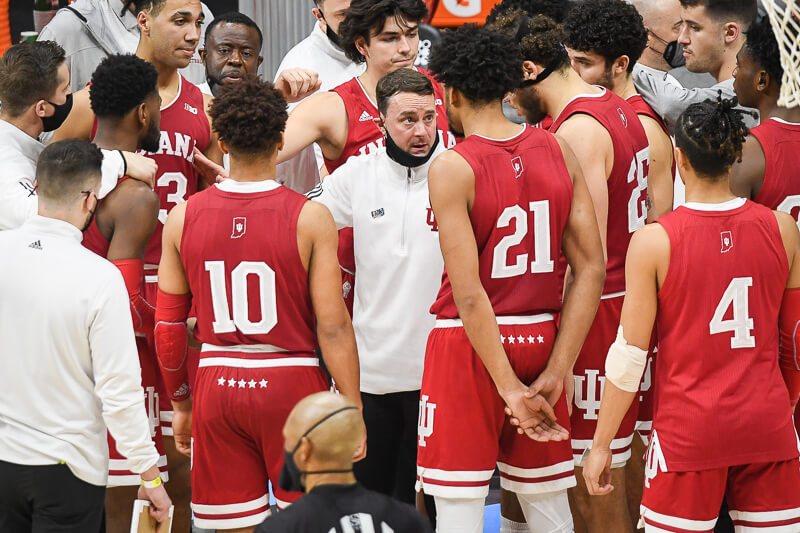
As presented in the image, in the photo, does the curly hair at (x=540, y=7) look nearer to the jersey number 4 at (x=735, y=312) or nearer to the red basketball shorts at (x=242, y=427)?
the jersey number 4 at (x=735, y=312)

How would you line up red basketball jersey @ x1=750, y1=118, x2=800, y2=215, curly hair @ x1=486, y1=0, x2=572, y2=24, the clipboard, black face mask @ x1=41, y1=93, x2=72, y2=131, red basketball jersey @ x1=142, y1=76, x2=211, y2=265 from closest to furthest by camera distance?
1. the clipboard
2. red basketball jersey @ x1=750, y1=118, x2=800, y2=215
3. black face mask @ x1=41, y1=93, x2=72, y2=131
4. curly hair @ x1=486, y1=0, x2=572, y2=24
5. red basketball jersey @ x1=142, y1=76, x2=211, y2=265

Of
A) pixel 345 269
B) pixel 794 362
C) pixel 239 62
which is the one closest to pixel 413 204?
pixel 345 269

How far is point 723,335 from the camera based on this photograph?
3.20 m

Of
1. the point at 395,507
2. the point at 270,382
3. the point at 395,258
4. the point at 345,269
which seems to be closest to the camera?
the point at 395,507

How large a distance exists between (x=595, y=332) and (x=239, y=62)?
2.69 m

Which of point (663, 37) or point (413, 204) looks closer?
point (413, 204)

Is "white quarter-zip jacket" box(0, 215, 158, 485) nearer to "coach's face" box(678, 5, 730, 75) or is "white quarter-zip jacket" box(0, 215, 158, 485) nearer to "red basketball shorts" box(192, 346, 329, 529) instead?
"red basketball shorts" box(192, 346, 329, 529)

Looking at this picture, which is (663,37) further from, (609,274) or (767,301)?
(767,301)

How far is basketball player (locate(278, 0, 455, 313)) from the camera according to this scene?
446 cm

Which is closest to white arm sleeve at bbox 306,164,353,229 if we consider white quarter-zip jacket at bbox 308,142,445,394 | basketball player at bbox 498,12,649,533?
white quarter-zip jacket at bbox 308,142,445,394

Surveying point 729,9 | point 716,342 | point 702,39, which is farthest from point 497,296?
point 729,9

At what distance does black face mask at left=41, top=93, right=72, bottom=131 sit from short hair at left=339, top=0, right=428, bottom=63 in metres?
1.28

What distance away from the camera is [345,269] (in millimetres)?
4289

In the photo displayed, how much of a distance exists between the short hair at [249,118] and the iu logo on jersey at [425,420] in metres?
1.05
